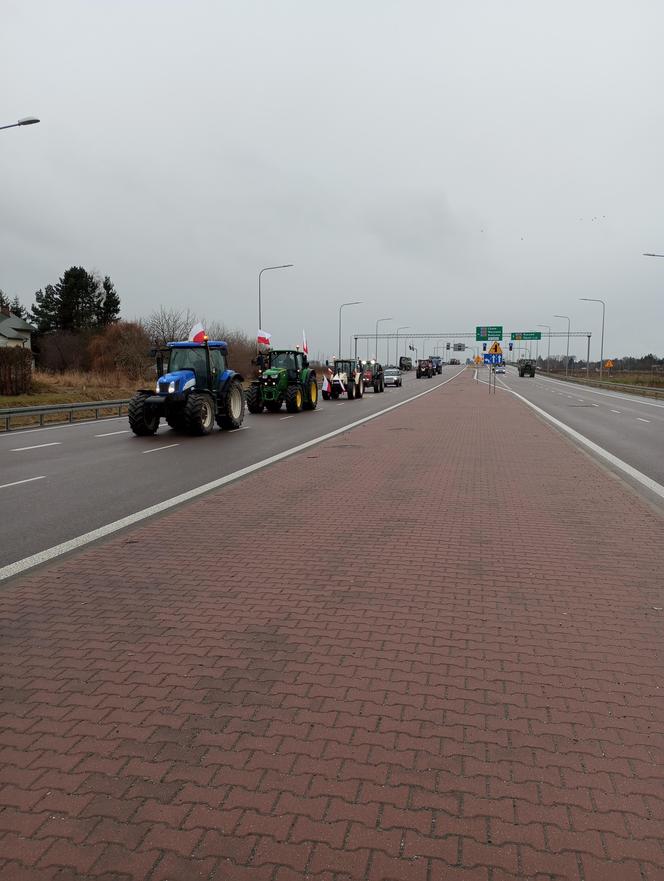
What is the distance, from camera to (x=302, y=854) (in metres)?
2.64

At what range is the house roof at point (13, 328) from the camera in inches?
3014

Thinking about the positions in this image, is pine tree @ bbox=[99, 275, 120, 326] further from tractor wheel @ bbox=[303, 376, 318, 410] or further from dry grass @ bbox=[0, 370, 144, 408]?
tractor wheel @ bbox=[303, 376, 318, 410]

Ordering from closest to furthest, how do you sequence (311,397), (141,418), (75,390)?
1. (141,418)
2. (311,397)
3. (75,390)

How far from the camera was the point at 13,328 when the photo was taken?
256ft

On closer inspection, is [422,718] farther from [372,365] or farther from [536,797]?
[372,365]

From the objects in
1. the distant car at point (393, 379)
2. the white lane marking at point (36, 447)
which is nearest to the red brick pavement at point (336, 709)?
the white lane marking at point (36, 447)

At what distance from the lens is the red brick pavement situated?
270 cm

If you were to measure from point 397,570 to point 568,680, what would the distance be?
7.78 feet

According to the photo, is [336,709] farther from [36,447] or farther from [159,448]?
[36,447]

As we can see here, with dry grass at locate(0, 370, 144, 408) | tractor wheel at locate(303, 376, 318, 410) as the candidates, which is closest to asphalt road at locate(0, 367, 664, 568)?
tractor wheel at locate(303, 376, 318, 410)

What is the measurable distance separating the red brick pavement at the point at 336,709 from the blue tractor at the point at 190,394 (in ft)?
36.3

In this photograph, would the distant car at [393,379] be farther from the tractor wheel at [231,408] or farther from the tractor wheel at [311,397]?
the tractor wheel at [231,408]

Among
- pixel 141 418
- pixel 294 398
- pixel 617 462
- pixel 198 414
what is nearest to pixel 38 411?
pixel 141 418

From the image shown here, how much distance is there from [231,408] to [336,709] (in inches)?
662
